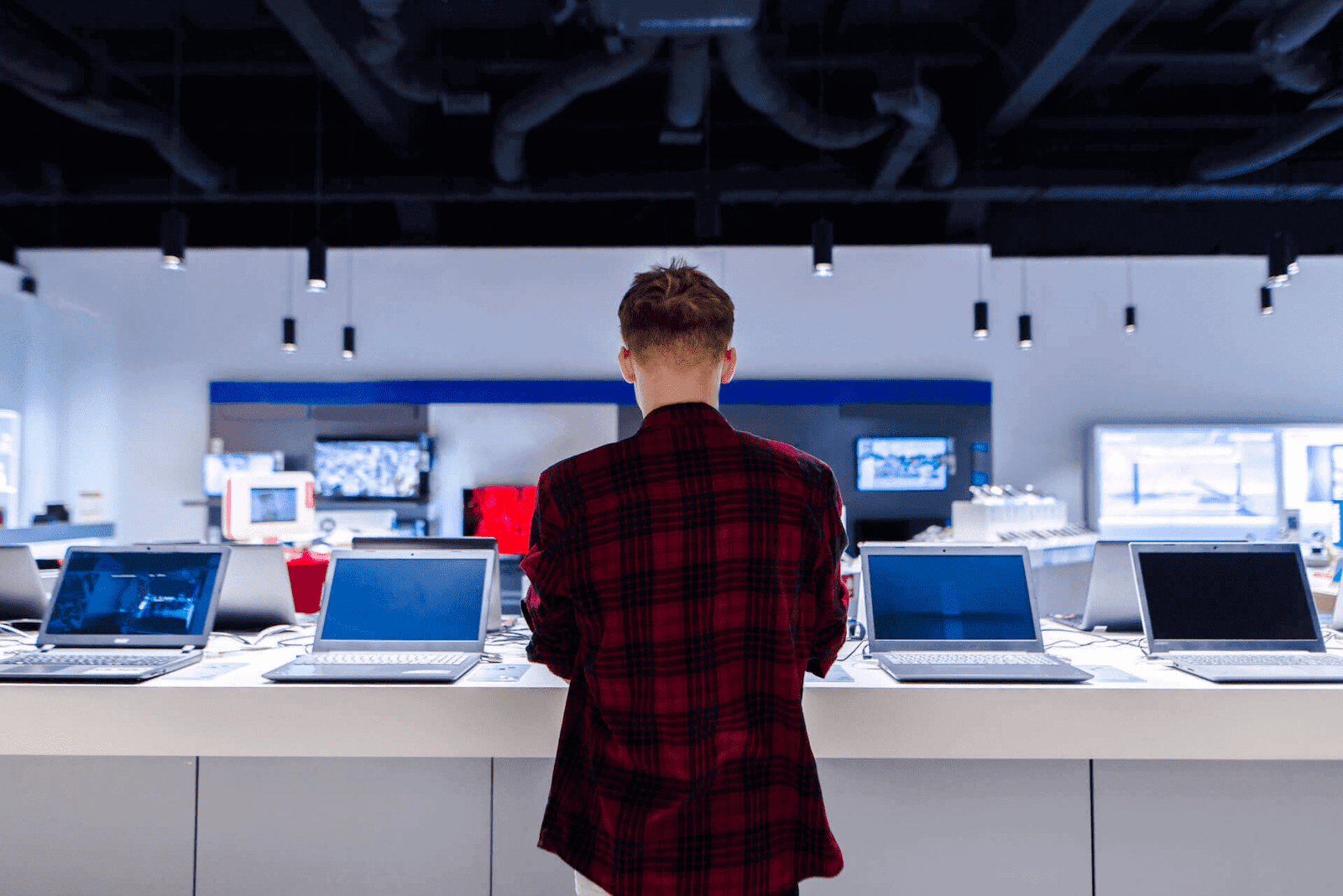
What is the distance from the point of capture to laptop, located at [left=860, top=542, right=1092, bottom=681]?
6.77ft

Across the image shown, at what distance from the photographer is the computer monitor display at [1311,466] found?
6762 millimetres

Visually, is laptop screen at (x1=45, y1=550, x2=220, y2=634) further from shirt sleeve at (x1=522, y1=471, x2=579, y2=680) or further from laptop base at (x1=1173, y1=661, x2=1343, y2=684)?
laptop base at (x1=1173, y1=661, x2=1343, y2=684)

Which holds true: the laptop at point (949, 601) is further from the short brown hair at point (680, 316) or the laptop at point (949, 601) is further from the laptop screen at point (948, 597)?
the short brown hair at point (680, 316)

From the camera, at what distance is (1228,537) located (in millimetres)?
6754

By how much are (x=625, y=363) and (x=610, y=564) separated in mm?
Result: 321

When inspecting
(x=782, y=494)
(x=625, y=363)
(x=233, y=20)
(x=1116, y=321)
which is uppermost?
(x=233, y=20)

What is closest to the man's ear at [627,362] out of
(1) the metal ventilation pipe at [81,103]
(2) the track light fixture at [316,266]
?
(2) the track light fixture at [316,266]

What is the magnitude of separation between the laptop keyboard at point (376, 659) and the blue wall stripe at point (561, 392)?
193 inches

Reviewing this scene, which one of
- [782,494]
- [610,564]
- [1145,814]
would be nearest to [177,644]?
[610,564]

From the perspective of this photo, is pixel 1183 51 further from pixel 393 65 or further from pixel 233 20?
pixel 233 20

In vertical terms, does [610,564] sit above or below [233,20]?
below

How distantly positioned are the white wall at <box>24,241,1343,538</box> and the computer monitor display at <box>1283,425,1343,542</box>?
29 cm

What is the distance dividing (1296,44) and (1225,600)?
3464 millimetres

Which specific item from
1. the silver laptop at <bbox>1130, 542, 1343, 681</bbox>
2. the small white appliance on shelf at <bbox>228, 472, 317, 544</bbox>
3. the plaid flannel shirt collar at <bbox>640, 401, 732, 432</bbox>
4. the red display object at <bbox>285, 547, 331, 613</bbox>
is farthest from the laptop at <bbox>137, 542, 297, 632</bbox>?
the silver laptop at <bbox>1130, 542, 1343, 681</bbox>
